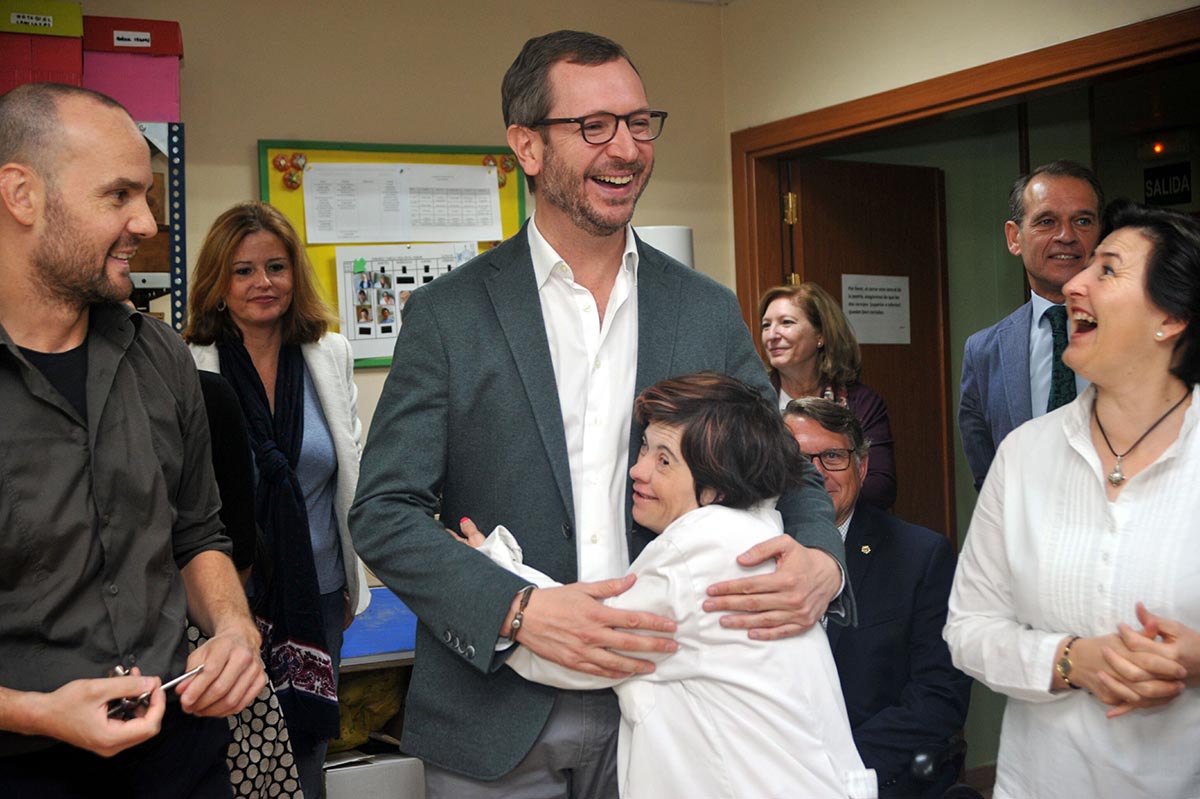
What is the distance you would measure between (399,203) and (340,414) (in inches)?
60.3

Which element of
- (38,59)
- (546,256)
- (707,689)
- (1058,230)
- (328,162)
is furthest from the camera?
(328,162)

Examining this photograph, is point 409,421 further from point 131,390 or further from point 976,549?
point 976,549

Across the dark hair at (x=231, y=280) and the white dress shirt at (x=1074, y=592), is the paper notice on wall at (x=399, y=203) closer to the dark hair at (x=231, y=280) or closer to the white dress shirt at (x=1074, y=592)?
the dark hair at (x=231, y=280)

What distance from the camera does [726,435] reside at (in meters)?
1.71

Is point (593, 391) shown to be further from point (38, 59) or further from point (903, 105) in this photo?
point (903, 105)

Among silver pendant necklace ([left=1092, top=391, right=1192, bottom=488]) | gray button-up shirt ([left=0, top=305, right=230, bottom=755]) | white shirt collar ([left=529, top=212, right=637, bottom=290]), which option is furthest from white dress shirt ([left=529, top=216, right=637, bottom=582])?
silver pendant necklace ([left=1092, top=391, right=1192, bottom=488])

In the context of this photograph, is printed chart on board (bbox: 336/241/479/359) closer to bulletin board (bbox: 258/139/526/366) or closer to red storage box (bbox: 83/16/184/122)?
bulletin board (bbox: 258/139/526/366)

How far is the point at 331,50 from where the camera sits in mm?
4281

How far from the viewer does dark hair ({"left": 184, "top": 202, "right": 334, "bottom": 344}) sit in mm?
2979

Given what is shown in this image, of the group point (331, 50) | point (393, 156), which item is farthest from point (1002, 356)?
point (331, 50)

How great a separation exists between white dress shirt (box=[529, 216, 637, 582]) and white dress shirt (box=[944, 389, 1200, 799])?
0.72m

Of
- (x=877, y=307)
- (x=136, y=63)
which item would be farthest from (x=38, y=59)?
(x=877, y=307)

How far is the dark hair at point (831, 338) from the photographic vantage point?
396cm

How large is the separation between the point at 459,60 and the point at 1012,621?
324cm
